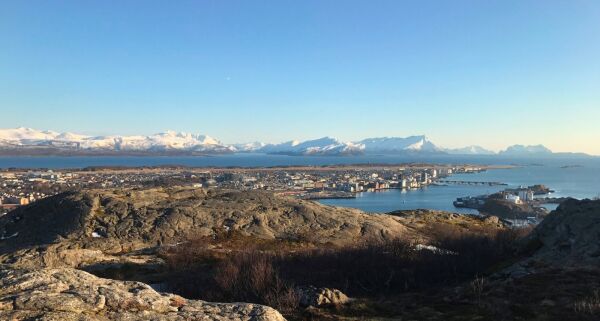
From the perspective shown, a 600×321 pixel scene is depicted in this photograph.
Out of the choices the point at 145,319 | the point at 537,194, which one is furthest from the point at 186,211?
the point at 537,194

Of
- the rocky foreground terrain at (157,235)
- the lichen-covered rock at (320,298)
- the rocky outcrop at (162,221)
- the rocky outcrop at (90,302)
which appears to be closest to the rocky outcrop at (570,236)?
the rocky foreground terrain at (157,235)

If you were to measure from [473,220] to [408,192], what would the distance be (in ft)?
297

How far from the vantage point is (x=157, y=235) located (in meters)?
19.0

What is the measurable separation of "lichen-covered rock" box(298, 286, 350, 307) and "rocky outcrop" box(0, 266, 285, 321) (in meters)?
2.41

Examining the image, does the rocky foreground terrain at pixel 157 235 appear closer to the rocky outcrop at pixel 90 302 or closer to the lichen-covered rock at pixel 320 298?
the rocky outcrop at pixel 90 302

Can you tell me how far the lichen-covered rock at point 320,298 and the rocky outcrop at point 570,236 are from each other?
6.24 m

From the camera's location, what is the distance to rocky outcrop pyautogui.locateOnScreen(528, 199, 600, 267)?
1201 centimetres

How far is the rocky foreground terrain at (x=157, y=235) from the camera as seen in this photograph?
20.0 feet

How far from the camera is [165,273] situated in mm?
13133

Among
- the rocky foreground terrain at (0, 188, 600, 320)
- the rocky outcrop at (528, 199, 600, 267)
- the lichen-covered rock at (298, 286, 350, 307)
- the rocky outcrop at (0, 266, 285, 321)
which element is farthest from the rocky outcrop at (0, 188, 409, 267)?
the rocky outcrop at (0, 266, 285, 321)

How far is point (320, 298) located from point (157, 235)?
39.2 feet

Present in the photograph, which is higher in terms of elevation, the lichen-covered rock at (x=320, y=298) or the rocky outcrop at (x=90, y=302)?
the rocky outcrop at (x=90, y=302)

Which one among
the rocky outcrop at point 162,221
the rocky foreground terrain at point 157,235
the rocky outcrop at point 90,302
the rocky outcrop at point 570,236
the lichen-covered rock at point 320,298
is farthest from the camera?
the rocky outcrop at point 162,221

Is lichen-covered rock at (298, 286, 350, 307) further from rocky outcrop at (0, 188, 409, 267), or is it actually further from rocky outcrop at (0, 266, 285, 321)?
rocky outcrop at (0, 188, 409, 267)
